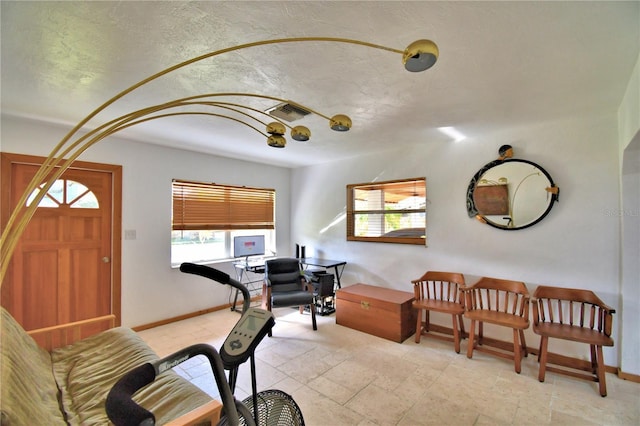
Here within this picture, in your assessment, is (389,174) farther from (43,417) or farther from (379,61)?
(43,417)

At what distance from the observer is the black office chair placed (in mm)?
3416

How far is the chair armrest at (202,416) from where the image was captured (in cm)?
116

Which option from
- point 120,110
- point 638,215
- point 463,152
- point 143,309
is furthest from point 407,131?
point 143,309

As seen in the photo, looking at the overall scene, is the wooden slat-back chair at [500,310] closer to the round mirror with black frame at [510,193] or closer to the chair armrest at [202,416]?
the round mirror with black frame at [510,193]

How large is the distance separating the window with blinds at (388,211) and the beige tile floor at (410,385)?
1.36m

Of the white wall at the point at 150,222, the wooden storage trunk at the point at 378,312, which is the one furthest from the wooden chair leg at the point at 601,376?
the white wall at the point at 150,222

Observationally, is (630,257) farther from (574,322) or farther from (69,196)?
(69,196)

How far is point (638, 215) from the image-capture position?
2389 millimetres

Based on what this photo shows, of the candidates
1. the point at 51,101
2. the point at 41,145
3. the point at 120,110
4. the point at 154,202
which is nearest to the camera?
the point at 51,101

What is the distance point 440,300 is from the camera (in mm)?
3236

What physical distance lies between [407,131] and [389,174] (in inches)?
37.2

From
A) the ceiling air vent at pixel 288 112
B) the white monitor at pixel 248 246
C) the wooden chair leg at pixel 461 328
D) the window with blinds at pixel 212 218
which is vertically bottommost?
the wooden chair leg at pixel 461 328

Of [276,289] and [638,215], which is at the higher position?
[638,215]

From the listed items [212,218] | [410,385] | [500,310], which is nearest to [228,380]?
[410,385]
